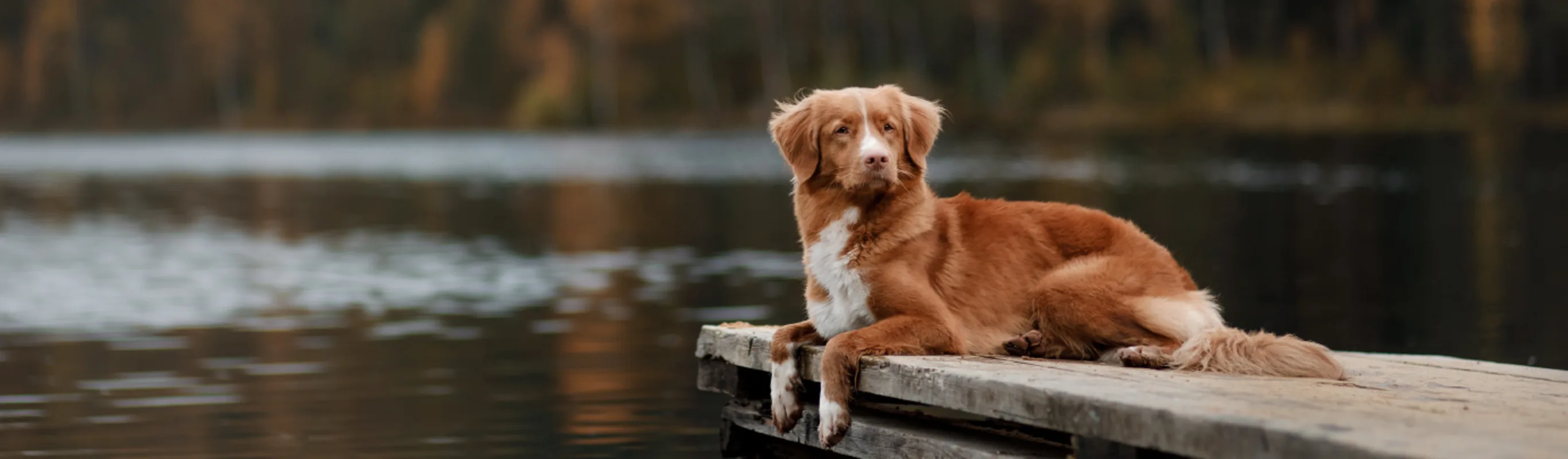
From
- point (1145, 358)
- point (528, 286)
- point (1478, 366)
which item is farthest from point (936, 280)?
point (528, 286)

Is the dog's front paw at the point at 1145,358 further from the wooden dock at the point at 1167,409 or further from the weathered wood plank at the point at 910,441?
the weathered wood plank at the point at 910,441

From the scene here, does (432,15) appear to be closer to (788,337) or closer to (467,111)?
(467,111)

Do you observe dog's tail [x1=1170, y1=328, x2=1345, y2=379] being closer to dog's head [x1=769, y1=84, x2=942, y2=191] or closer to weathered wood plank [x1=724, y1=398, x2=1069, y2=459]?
weathered wood plank [x1=724, y1=398, x2=1069, y2=459]

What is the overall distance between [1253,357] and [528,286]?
40.1ft

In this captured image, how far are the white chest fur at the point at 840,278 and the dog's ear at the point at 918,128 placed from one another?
1.02ft

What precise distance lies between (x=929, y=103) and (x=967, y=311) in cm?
85

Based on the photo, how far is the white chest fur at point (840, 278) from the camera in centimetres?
682

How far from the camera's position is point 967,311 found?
7.04 metres

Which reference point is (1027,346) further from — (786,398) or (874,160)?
(874,160)

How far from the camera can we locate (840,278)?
270 inches

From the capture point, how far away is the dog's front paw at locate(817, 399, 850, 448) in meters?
6.64

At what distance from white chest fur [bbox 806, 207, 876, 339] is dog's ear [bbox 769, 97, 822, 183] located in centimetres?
24

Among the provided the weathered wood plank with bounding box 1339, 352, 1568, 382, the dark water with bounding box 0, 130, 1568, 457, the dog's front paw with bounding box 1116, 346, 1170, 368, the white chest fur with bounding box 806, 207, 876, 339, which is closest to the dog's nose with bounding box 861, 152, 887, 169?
the white chest fur with bounding box 806, 207, 876, 339

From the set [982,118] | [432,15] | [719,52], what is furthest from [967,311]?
[432,15]
